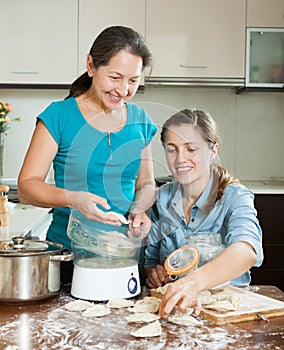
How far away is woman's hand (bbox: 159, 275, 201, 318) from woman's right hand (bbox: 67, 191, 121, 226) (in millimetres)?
221

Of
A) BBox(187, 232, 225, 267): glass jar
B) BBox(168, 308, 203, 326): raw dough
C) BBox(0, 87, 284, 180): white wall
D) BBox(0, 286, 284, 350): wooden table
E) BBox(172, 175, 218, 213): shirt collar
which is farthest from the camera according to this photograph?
BBox(0, 87, 284, 180): white wall

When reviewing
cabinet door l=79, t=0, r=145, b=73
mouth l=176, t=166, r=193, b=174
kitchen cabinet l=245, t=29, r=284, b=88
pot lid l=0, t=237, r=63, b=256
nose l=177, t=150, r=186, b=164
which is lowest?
pot lid l=0, t=237, r=63, b=256

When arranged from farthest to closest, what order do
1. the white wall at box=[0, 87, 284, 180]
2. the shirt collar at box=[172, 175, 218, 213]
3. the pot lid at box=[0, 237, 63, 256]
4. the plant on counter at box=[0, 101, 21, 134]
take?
the white wall at box=[0, 87, 284, 180]
the plant on counter at box=[0, 101, 21, 134]
the shirt collar at box=[172, 175, 218, 213]
the pot lid at box=[0, 237, 63, 256]

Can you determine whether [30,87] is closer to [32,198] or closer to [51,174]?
[51,174]

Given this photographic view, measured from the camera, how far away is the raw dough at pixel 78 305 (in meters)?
1.36

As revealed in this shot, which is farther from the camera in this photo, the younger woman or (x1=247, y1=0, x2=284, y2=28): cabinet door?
(x1=247, y1=0, x2=284, y2=28): cabinet door

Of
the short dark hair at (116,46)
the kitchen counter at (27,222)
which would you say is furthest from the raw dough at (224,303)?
the kitchen counter at (27,222)

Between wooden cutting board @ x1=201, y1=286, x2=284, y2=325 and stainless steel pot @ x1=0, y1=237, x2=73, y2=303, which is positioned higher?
stainless steel pot @ x1=0, y1=237, x2=73, y2=303

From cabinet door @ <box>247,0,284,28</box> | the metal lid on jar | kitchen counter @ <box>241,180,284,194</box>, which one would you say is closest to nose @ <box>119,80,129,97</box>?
the metal lid on jar

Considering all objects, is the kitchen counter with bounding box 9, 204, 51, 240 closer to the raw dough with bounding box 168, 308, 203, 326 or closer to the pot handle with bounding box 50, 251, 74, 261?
the pot handle with bounding box 50, 251, 74, 261

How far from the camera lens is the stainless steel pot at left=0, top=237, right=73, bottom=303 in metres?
1.36

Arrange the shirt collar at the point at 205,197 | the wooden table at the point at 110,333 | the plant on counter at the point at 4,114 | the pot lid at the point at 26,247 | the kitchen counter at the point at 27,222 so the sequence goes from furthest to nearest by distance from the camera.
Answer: the plant on counter at the point at 4,114 → the kitchen counter at the point at 27,222 → the shirt collar at the point at 205,197 → the pot lid at the point at 26,247 → the wooden table at the point at 110,333

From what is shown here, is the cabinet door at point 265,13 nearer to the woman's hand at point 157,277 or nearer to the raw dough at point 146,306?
the woman's hand at point 157,277

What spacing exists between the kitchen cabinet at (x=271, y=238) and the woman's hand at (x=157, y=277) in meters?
1.90
